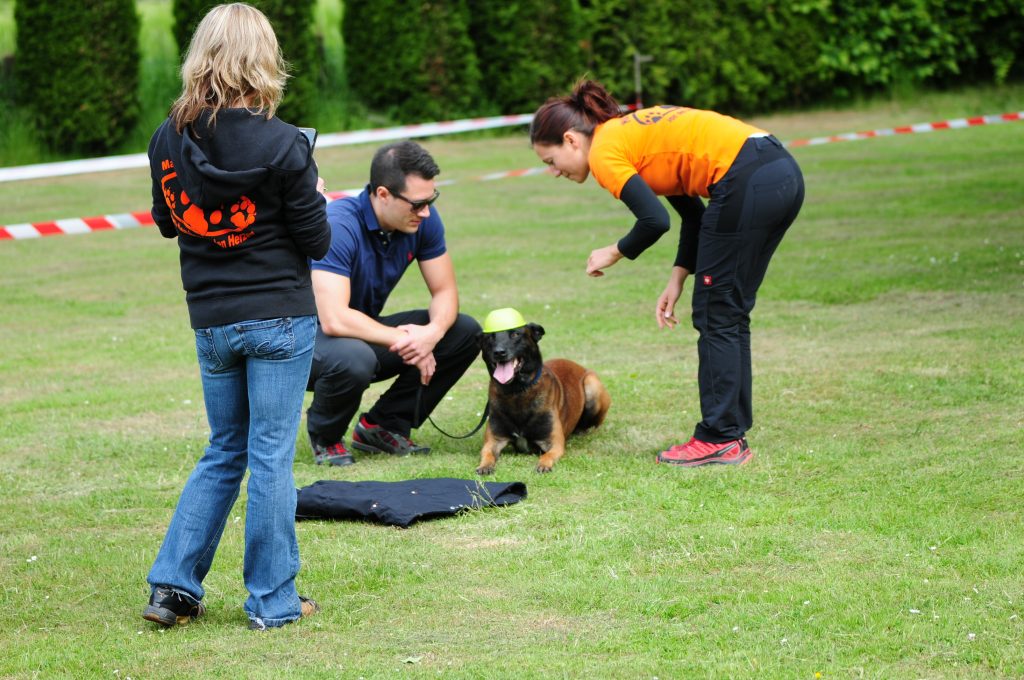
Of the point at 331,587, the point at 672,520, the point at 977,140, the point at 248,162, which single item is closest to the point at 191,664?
the point at 331,587

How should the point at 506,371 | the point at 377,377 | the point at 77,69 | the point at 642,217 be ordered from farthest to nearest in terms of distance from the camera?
the point at 77,69
the point at 377,377
the point at 506,371
the point at 642,217

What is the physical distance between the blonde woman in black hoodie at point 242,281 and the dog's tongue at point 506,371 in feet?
6.84

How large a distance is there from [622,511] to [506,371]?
1.13m

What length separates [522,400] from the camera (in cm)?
638

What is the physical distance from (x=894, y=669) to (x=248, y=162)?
7.90ft

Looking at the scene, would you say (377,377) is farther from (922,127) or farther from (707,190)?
(922,127)

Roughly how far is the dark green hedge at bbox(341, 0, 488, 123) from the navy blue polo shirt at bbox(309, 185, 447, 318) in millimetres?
15159

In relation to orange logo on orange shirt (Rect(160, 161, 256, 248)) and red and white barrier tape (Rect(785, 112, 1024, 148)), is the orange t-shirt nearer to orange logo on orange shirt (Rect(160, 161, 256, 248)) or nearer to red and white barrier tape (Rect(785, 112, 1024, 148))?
orange logo on orange shirt (Rect(160, 161, 256, 248))

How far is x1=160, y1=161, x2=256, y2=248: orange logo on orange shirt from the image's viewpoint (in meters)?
3.92

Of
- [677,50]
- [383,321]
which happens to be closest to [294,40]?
[677,50]

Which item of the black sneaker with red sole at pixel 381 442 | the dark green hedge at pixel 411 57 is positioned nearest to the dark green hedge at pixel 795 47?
the dark green hedge at pixel 411 57

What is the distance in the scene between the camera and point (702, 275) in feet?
19.5

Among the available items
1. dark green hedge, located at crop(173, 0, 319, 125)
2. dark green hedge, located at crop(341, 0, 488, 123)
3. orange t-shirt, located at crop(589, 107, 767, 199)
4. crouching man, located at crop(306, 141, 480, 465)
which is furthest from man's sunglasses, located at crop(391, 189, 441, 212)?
dark green hedge, located at crop(341, 0, 488, 123)

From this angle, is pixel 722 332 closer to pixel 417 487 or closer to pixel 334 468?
pixel 417 487
